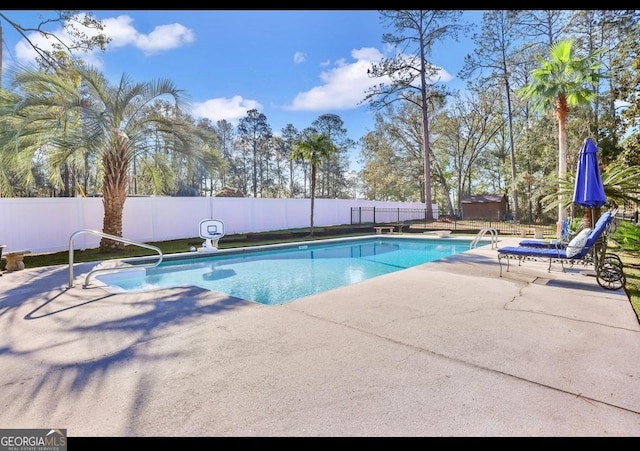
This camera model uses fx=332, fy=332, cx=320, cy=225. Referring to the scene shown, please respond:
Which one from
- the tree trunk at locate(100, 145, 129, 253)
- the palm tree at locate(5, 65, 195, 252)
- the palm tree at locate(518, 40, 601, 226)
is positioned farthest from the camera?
the palm tree at locate(518, 40, 601, 226)

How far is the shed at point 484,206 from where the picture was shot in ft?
105

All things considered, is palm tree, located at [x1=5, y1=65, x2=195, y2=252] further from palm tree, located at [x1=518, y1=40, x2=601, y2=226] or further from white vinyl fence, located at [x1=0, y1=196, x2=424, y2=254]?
palm tree, located at [x1=518, y1=40, x2=601, y2=226]

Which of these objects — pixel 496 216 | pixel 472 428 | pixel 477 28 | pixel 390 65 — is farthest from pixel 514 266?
pixel 496 216

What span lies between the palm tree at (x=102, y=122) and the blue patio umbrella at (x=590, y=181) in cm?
1075

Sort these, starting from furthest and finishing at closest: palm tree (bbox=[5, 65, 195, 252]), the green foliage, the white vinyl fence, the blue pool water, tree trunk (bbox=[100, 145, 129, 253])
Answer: tree trunk (bbox=[100, 145, 129, 253])
the white vinyl fence
palm tree (bbox=[5, 65, 195, 252])
the green foliage
the blue pool water

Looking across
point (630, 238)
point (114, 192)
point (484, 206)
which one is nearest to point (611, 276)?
point (630, 238)

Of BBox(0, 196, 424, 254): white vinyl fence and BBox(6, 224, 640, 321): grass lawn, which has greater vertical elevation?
BBox(0, 196, 424, 254): white vinyl fence

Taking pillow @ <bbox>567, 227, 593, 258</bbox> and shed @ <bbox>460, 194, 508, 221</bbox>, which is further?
shed @ <bbox>460, 194, 508, 221</bbox>

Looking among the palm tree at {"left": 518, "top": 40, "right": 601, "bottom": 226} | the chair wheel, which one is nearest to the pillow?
the chair wheel

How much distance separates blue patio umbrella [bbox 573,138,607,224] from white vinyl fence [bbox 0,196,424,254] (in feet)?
45.5

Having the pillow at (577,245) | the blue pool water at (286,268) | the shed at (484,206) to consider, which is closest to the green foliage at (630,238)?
the pillow at (577,245)

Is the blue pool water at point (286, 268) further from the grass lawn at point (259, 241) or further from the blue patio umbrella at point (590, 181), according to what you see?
the blue patio umbrella at point (590, 181)

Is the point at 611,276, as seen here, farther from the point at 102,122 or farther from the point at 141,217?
the point at 141,217

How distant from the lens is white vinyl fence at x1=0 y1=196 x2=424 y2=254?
1038 centimetres
